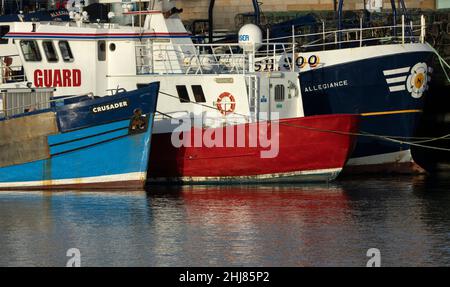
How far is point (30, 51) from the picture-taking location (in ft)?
109

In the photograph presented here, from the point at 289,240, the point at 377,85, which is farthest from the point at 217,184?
the point at 289,240

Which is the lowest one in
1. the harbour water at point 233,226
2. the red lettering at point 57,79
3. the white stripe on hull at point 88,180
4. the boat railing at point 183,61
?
the harbour water at point 233,226

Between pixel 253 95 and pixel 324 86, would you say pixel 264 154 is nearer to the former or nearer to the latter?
pixel 253 95

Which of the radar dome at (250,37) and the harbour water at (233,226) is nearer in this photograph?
the harbour water at (233,226)

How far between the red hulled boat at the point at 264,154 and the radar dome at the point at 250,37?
2533 mm

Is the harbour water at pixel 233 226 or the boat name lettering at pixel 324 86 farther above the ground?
the boat name lettering at pixel 324 86

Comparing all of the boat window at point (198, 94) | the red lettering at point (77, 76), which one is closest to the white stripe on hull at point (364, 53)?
the boat window at point (198, 94)

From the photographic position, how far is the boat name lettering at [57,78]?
109 feet

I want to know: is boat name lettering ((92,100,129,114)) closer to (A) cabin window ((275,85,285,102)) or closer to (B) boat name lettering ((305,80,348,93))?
(A) cabin window ((275,85,285,102))

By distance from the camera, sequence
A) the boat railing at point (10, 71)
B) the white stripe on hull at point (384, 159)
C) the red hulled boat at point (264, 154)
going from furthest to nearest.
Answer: the white stripe on hull at point (384, 159) → the boat railing at point (10, 71) → the red hulled boat at point (264, 154)

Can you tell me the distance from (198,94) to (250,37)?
2038 millimetres

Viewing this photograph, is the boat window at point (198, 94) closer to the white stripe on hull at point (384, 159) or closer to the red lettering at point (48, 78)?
the red lettering at point (48, 78)

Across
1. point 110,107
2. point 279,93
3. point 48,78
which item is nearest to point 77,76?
point 48,78

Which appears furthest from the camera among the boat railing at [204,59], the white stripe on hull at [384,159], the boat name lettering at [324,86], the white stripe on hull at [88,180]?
the white stripe on hull at [384,159]
